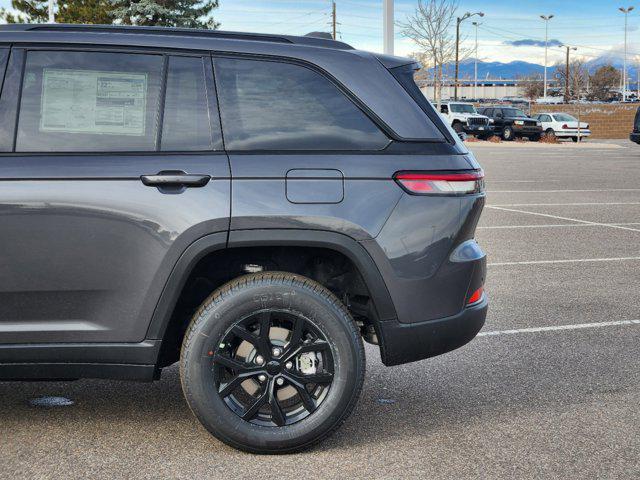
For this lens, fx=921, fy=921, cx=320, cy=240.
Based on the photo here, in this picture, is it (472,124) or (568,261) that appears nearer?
(568,261)

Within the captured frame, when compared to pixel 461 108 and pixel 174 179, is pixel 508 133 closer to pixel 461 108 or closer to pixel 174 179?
pixel 461 108

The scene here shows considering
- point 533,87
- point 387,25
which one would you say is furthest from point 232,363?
point 533,87

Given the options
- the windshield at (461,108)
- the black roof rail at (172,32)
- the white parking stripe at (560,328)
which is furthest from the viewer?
the windshield at (461,108)

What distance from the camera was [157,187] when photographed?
389 cm

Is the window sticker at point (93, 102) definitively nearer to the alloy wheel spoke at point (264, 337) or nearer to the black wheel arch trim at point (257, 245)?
the black wheel arch trim at point (257, 245)

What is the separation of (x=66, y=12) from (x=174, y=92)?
49443 mm

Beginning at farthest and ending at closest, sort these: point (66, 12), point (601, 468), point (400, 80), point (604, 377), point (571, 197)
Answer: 1. point (66, 12)
2. point (571, 197)
3. point (604, 377)
4. point (400, 80)
5. point (601, 468)

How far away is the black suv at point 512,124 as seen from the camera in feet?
155

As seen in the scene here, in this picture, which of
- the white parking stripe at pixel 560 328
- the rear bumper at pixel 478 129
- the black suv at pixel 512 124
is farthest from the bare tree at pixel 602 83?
the white parking stripe at pixel 560 328

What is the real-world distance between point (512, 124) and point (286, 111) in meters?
45.0

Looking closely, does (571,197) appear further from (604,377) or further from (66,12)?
(66,12)

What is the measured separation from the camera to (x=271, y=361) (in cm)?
399

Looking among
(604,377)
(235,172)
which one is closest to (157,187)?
(235,172)

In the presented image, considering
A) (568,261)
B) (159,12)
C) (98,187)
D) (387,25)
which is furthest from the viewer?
(159,12)
